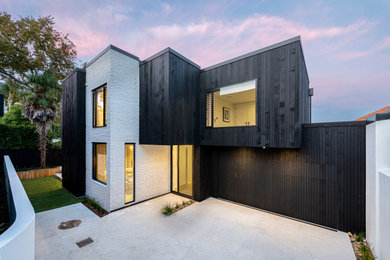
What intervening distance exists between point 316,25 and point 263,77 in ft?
17.2

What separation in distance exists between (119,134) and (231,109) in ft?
16.8

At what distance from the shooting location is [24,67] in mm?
11266

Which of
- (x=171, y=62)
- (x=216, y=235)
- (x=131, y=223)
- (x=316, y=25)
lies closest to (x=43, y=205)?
(x=131, y=223)

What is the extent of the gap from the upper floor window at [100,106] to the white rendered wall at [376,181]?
6846 mm

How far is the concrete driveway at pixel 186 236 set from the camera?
10.2 feet

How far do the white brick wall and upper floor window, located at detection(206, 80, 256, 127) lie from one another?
2.54 m

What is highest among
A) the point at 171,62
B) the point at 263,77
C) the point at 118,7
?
the point at 118,7

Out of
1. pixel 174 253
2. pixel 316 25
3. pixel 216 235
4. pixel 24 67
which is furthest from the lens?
pixel 24 67

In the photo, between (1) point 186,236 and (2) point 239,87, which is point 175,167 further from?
(2) point 239,87

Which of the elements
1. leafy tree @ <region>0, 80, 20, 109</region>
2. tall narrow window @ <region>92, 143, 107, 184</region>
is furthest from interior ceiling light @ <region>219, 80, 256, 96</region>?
leafy tree @ <region>0, 80, 20, 109</region>

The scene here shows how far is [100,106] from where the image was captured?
5676 mm

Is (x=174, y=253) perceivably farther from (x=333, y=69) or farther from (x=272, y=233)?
(x=333, y=69)

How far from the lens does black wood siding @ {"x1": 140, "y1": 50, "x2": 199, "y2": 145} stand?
189 inches

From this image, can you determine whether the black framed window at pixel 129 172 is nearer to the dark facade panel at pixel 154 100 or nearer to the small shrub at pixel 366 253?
the dark facade panel at pixel 154 100
